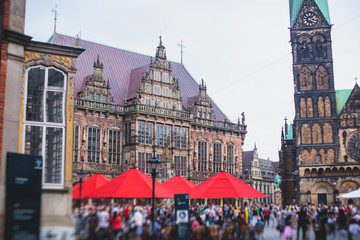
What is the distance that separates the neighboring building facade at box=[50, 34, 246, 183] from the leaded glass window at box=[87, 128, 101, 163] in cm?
4

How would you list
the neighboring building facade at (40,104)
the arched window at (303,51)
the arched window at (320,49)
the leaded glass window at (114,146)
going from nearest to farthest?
the neighboring building facade at (40,104) < the leaded glass window at (114,146) < the arched window at (320,49) < the arched window at (303,51)

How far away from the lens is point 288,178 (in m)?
67.2

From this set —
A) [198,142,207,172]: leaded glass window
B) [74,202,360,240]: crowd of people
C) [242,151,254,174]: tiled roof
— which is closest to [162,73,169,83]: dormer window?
[198,142,207,172]: leaded glass window

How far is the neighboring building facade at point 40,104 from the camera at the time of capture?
1267cm

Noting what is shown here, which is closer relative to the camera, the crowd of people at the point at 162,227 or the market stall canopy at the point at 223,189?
the crowd of people at the point at 162,227

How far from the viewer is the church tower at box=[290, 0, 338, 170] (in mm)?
59906

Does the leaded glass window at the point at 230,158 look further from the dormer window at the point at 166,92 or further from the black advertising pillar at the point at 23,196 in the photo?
the black advertising pillar at the point at 23,196

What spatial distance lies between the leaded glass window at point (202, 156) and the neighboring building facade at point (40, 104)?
33778 millimetres

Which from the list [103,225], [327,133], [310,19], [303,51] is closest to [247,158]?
[327,133]

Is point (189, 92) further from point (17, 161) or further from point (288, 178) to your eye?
point (17, 161)

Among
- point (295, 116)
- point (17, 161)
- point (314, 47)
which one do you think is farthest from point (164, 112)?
point (17, 161)

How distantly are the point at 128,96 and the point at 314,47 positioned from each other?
30243 mm

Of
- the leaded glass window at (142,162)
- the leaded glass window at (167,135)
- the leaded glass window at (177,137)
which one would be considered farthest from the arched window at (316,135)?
the leaded glass window at (142,162)

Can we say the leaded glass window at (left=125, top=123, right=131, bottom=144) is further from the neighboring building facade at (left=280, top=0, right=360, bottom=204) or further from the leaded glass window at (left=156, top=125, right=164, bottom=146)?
the neighboring building facade at (left=280, top=0, right=360, bottom=204)
